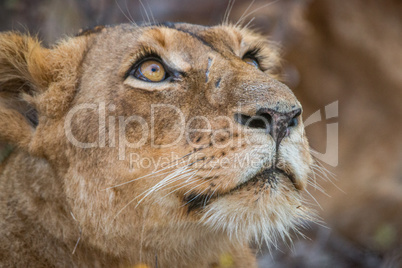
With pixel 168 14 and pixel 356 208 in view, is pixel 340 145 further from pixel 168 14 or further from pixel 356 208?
pixel 168 14

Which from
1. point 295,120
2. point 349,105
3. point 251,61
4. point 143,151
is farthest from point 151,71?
Answer: point 349,105

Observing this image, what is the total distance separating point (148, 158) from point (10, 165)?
3.71 ft

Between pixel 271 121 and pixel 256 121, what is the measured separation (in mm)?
85

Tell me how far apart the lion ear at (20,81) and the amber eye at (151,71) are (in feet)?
2.05

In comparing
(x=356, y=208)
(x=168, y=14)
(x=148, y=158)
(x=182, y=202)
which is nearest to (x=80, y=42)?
(x=148, y=158)

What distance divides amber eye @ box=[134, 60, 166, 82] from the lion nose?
2.28 feet

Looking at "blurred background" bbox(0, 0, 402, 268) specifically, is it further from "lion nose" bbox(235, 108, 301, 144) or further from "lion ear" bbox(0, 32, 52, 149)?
"lion nose" bbox(235, 108, 301, 144)

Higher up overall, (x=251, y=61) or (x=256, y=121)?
(x=251, y=61)

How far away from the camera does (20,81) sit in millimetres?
3582

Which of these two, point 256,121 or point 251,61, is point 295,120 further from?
point 251,61

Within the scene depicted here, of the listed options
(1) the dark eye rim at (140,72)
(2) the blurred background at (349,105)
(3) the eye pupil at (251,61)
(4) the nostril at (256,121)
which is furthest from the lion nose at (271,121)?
(2) the blurred background at (349,105)

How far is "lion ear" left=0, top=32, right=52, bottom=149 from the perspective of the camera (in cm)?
340

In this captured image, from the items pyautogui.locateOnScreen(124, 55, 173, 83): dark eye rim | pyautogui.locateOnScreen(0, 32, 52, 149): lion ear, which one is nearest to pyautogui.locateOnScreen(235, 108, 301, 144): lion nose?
pyautogui.locateOnScreen(124, 55, 173, 83): dark eye rim

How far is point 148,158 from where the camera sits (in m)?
3.09
